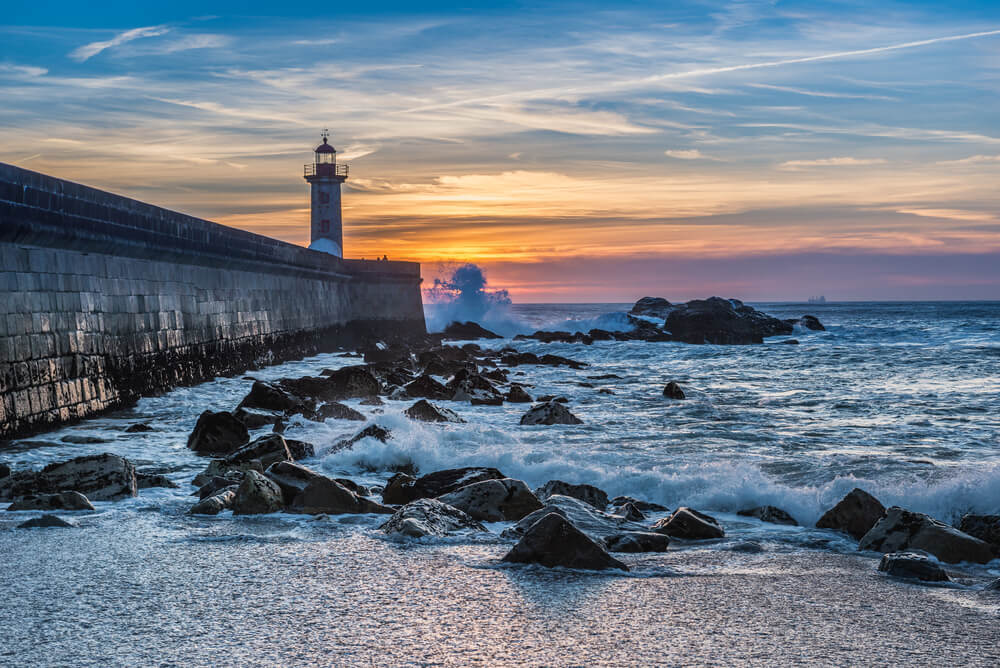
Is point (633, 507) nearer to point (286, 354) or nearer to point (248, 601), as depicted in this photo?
point (248, 601)

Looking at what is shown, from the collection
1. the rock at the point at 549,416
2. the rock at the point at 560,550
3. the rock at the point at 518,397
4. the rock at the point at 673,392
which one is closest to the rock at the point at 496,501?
the rock at the point at 560,550

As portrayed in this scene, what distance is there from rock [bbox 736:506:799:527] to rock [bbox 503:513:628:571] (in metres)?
1.66

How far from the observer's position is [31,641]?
102 inches

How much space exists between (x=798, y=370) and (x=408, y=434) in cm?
1389

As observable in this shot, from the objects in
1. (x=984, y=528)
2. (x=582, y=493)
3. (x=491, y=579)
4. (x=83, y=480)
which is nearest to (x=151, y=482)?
(x=83, y=480)

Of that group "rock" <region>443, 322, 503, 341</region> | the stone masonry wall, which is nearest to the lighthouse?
"rock" <region>443, 322, 503, 341</region>

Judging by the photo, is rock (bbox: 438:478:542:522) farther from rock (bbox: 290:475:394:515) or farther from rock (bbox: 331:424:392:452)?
rock (bbox: 331:424:392:452)

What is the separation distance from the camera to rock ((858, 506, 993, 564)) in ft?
13.2

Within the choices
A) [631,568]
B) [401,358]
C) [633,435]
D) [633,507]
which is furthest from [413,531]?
[401,358]

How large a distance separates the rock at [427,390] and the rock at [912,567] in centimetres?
865

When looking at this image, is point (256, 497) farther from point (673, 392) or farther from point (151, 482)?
point (673, 392)

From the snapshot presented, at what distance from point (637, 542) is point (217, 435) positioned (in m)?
4.46

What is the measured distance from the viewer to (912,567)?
143 inches

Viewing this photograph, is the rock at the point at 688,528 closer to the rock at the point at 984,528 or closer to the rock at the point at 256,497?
the rock at the point at 984,528
